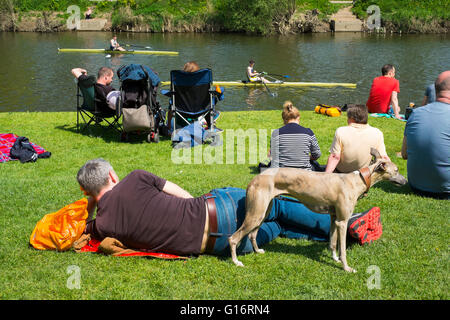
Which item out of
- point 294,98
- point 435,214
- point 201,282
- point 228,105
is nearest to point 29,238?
point 201,282

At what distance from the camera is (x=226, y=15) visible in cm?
4062

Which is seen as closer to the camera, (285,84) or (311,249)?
(311,249)

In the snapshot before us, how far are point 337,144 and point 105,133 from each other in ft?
18.3

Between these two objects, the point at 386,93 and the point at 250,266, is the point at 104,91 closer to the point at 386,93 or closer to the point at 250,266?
the point at 250,266

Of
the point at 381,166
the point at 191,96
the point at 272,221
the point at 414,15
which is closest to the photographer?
the point at 381,166

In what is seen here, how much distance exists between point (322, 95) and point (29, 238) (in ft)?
47.0

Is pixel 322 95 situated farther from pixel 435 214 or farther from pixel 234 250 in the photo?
pixel 234 250

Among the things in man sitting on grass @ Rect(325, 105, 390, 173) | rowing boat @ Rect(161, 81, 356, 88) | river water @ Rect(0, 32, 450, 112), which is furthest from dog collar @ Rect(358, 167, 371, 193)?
rowing boat @ Rect(161, 81, 356, 88)

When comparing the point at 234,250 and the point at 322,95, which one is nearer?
the point at 234,250

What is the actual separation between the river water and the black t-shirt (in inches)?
472

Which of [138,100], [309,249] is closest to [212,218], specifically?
[309,249]

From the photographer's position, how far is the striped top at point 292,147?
5.34m

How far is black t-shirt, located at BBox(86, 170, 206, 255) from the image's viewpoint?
143 inches

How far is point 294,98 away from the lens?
16.9 m
